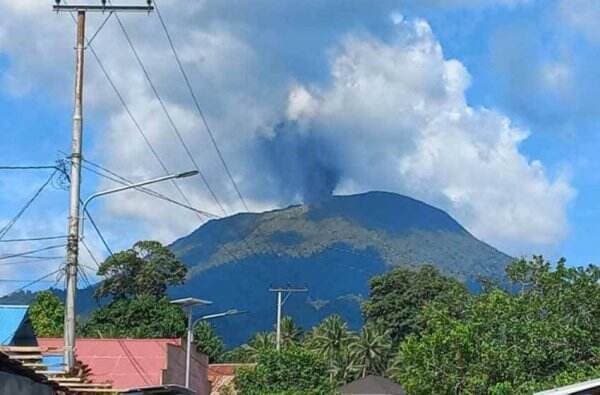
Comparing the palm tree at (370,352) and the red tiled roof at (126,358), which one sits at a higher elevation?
the palm tree at (370,352)

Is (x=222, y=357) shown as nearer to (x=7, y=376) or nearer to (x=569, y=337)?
(x=569, y=337)

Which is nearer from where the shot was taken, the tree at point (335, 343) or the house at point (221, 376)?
the house at point (221, 376)

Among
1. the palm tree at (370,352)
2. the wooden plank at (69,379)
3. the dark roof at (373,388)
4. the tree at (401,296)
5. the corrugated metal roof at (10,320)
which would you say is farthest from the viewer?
the tree at (401,296)

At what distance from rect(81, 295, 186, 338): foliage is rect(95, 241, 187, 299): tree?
9.18 metres

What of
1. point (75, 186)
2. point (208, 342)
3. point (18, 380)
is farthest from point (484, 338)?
point (208, 342)

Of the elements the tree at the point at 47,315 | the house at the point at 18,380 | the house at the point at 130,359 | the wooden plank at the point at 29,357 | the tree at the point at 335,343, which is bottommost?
the house at the point at 18,380

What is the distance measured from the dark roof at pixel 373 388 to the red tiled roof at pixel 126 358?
30613 millimetres

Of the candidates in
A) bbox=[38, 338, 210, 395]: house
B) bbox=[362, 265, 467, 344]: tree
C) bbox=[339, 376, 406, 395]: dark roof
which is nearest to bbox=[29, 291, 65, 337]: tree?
bbox=[38, 338, 210, 395]: house

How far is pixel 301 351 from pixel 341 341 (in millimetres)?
30299

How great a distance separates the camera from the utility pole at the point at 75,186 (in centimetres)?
2202

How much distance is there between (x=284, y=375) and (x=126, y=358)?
1492cm

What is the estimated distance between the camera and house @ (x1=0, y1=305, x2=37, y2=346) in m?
27.3

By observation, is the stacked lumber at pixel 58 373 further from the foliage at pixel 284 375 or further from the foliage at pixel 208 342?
the foliage at pixel 208 342

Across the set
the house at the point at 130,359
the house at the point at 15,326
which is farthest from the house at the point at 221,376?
the house at the point at 15,326
